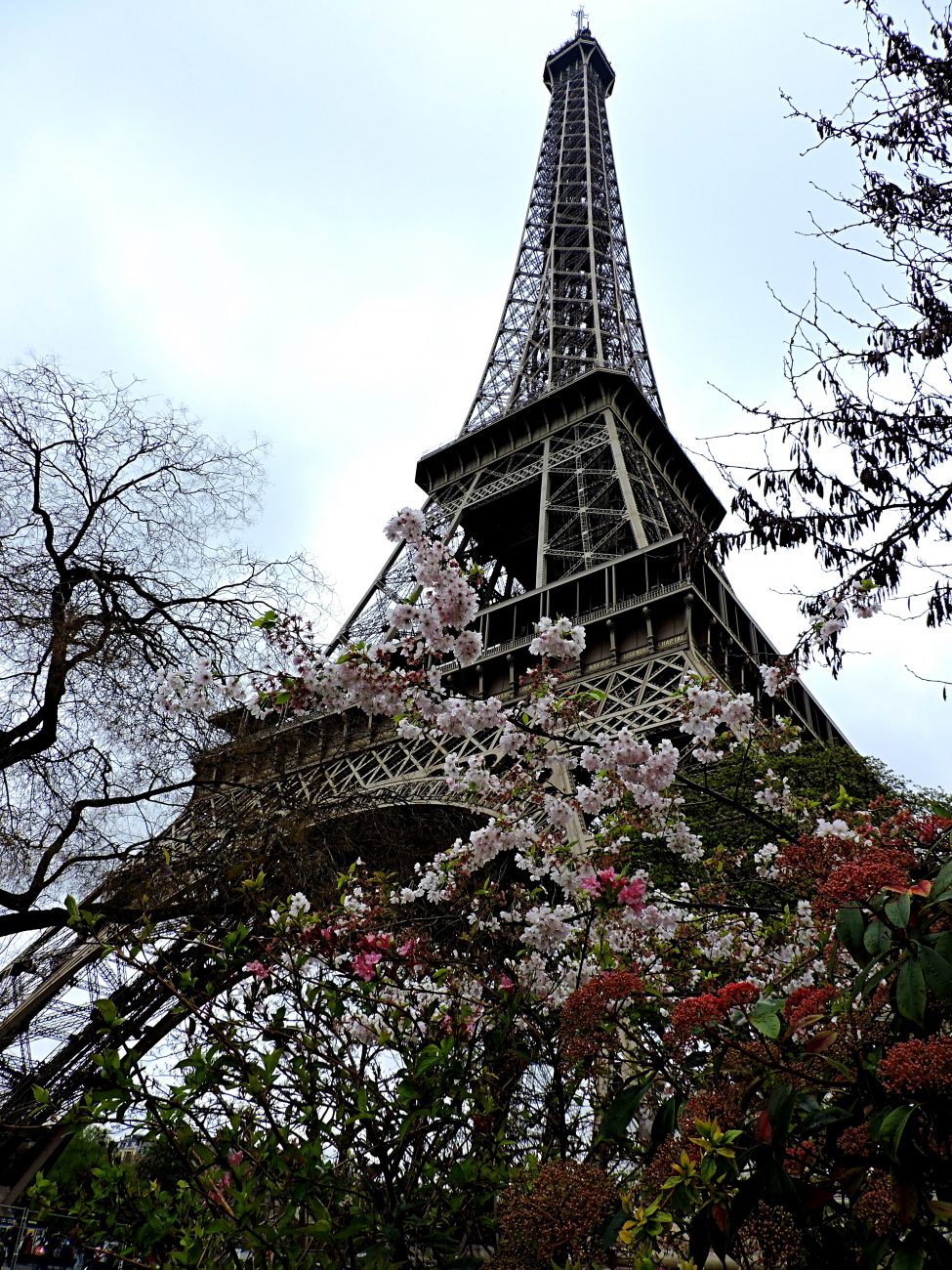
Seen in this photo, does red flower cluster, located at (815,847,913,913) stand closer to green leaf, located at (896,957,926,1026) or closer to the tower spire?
green leaf, located at (896,957,926,1026)

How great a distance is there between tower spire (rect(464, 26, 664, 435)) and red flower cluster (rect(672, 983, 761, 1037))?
31173mm

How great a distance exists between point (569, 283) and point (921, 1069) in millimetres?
45592

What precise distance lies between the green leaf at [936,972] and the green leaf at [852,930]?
0.18 meters

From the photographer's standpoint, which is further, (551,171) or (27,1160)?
(551,171)

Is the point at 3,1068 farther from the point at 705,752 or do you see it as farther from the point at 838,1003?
the point at 838,1003

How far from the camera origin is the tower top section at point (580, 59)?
59.1 metres

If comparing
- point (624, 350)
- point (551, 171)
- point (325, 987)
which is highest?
point (551, 171)

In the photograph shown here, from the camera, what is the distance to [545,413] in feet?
106

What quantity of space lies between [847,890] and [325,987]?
2.26 m

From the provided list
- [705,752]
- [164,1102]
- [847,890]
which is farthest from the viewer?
[705,752]

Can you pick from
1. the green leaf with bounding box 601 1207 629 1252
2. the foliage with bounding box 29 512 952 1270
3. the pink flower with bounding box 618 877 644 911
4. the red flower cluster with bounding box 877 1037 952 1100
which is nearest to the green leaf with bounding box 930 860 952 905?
the foliage with bounding box 29 512 952 1270

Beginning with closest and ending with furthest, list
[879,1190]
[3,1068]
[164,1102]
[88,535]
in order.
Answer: [879,1190], [164,1102], [88,535], [3,1068]

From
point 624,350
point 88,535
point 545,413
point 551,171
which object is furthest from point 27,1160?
point 551,171

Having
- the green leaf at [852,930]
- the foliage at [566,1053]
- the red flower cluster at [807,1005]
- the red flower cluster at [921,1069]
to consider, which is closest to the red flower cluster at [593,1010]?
the foliage at [566,1053]
